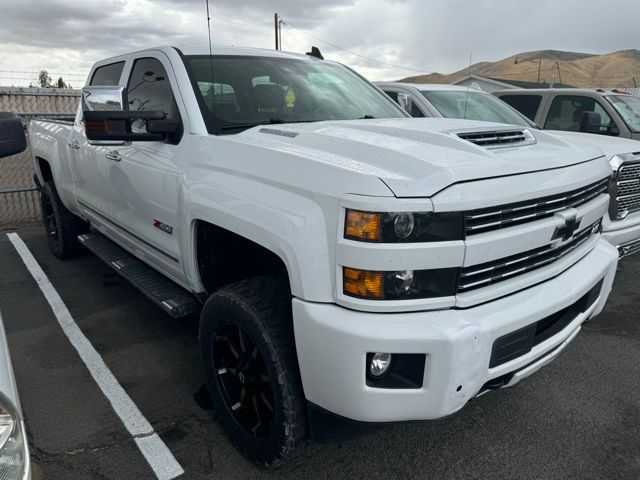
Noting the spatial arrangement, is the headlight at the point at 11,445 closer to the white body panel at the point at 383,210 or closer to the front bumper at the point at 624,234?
the white body panel at the point at 383,210

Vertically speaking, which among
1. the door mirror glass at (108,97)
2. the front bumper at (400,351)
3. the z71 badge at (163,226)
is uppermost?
the door mirror glass at (108,97)

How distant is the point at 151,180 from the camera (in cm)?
311

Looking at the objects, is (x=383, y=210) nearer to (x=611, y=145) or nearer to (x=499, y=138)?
(x=499, y=138)

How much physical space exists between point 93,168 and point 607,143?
15.1ft

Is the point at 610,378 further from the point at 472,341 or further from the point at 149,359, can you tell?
the point at 149,359

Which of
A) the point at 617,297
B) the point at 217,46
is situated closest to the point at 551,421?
the point at 617,297

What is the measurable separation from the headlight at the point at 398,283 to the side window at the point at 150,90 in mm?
1638

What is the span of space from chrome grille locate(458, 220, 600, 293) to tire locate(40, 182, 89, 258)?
15.2ft

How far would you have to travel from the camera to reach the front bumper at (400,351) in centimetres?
181

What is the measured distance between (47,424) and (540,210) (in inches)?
106

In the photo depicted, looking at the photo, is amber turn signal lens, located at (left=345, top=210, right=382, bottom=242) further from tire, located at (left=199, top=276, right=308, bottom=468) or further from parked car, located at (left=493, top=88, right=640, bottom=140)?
parked car, located at (left=493, top=88, right=640, bottom=140)

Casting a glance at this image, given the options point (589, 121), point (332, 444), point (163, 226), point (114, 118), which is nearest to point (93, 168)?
point (163, 226)

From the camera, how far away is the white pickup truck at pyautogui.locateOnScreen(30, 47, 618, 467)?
184cm

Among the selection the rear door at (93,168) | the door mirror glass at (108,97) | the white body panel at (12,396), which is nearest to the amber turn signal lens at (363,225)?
the white body panel at (12,396)
